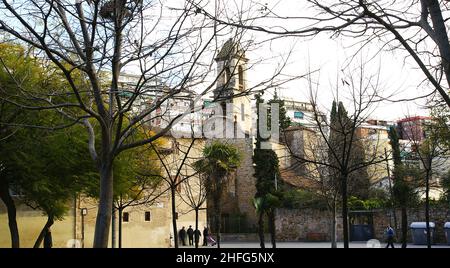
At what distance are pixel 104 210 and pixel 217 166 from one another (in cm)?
1604

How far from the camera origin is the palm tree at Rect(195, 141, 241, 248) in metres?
22.1

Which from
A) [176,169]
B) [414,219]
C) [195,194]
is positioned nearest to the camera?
[176,169]

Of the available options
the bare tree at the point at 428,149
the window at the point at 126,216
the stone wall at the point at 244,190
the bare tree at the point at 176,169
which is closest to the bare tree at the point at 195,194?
the bare tree at the point at 176,169

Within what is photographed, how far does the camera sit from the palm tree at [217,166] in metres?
22.1

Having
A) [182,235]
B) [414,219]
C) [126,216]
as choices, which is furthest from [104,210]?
[414,219]

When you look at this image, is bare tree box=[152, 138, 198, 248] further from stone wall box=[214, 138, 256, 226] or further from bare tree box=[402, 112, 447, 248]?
stone wall box=[214, 138, 256, 226]

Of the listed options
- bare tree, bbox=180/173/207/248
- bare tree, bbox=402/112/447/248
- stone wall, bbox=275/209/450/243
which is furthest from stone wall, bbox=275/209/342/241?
bare tree, bbox=402/112/447/248

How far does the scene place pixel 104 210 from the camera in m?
7.50

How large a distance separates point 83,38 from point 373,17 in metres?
4.33

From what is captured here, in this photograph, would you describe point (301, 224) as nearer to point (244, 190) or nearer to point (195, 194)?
point (195, 194)

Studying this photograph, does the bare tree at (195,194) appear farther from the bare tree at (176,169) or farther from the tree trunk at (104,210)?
the tree trunk at (104,210)

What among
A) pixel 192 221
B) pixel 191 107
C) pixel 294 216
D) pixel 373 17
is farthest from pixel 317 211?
pixel 373 17

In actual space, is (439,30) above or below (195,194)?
above

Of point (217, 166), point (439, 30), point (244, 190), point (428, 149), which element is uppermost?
point (439, 30)
